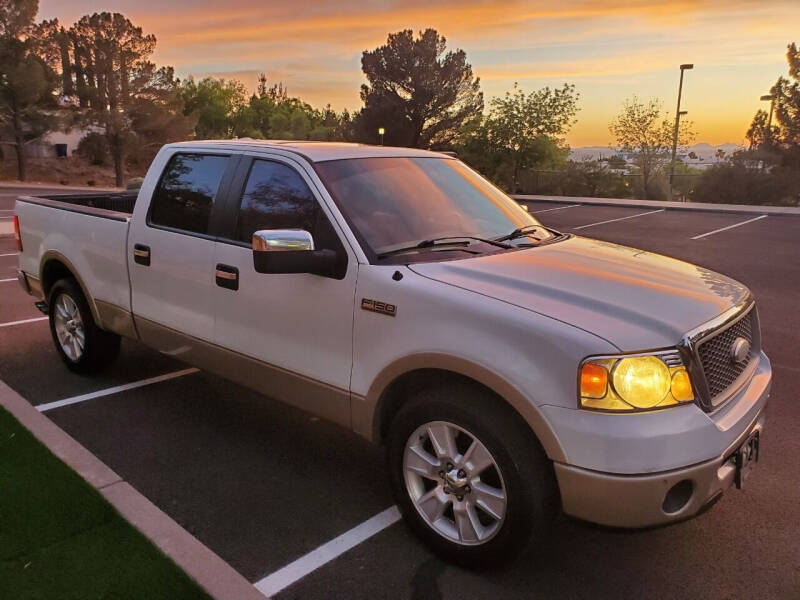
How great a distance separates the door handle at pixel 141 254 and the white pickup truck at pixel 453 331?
14mm

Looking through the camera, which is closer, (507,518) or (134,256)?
(507,518)

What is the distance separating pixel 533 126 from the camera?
37688mm

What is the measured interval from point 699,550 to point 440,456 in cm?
141

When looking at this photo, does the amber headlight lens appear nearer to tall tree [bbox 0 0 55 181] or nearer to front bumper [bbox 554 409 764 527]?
front bumper [bbox 554 409 764 527]

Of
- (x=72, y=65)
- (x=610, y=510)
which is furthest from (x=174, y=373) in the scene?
(x=72, y=65)

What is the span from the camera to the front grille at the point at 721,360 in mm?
2814

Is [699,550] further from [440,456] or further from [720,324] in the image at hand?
[440,456]

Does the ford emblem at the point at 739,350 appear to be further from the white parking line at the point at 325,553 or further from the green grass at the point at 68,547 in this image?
the green grass at the point at 68,547

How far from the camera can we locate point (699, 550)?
3234mm

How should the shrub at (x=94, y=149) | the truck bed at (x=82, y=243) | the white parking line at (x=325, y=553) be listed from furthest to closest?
the shrub at (x=94, y=149) < the truck bed at (x=82, y=243) < the white parking line at (x=325, y=553)

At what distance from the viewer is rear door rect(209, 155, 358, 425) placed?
11.2ft

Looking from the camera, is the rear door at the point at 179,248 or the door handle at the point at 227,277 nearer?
the door handle at the point at 227,277

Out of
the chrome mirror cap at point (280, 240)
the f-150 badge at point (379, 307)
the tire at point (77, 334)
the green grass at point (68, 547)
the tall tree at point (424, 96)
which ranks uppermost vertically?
the tall tree at point (424, 96)

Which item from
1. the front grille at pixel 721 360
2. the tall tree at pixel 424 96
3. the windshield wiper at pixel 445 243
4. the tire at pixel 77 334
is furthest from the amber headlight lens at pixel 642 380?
the tall tree at pixel 424 96
